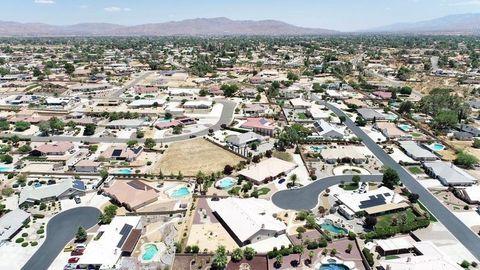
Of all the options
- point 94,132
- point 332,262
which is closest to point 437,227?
point 332,262

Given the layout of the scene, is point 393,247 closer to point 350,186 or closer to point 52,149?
point 350,186

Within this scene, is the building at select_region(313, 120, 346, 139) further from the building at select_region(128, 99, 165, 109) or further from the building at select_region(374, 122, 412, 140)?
the building at select_region(128, 99, 165, 109)

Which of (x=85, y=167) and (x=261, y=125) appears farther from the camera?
A: (x=261, y=125)

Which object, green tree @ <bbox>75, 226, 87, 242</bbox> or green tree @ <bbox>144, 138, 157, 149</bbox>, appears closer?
green tree @ <bbox>75, 226, 87, 242</bbox>

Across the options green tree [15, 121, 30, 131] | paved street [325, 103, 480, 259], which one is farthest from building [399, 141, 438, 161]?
green tree [15, 121, 30, 131]

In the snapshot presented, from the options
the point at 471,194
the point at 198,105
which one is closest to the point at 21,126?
the point at 198,105

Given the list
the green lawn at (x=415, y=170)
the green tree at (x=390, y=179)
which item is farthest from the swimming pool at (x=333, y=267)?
the green lawn at (x=415, y=170)
